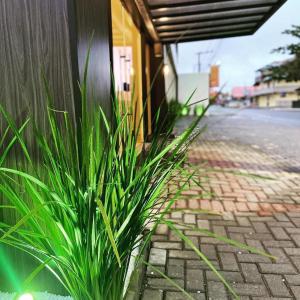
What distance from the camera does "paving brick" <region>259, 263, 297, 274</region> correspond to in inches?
76.4

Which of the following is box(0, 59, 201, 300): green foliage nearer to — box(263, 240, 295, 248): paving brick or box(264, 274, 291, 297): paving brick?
box(264, 274, 291, 297): paving brick

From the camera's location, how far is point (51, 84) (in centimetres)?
141

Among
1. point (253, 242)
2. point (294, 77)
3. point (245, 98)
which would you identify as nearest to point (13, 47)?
point (253, 242)

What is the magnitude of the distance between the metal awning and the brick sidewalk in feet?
7.60

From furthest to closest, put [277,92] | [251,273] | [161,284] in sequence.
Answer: [277,92], [251,273], [161,284]

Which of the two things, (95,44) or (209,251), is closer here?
(95,44)

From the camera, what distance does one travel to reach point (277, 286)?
70.4 inches

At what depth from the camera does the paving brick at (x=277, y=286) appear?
67.8 inches

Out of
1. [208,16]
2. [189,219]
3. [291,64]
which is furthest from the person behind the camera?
[291,64]

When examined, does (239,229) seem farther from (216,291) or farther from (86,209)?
(86,209)

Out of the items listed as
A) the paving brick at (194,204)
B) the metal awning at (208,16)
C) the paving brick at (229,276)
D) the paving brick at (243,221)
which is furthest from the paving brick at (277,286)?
the metal awning at (208,16)

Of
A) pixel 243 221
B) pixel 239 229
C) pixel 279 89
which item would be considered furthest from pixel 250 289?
pixel 279 89

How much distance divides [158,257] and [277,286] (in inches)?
31.9

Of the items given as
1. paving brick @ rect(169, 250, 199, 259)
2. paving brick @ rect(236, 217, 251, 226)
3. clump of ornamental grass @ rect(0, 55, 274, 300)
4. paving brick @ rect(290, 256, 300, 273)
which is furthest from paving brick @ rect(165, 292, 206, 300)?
paving brick @ rect(236, 217, 251, 226)
